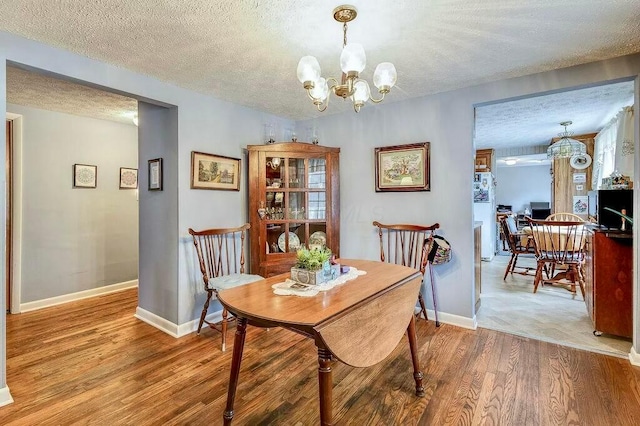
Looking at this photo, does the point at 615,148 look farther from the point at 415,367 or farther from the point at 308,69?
the point at 308,69

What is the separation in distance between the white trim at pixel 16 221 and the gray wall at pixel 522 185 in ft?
A: 33.7

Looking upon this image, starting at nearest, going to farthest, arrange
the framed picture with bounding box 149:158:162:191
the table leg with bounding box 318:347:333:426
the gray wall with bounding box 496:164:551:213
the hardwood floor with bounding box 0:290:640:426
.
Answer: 1. the table leg with bounding box 318:347:333:426
2. the hardwood floor with bounding box 0:290:640:426
3. the framed picture with bounding box 149:158:162:191
4. the gray wall with bounding box 496:164:551:213

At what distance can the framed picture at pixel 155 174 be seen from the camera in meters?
2.77

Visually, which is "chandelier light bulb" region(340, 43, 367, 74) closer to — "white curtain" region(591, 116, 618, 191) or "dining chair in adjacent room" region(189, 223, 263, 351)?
"dining chair in adjacent room" region(189, 223, 263, 351)

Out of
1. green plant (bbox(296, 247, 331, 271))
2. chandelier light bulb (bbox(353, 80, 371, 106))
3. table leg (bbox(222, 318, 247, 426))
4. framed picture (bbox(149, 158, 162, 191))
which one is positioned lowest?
table leg (bbox(222, 318, 247, 426))

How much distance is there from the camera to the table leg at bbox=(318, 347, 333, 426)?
123cm

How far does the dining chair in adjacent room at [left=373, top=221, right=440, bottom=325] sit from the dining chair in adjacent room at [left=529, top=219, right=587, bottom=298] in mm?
1717

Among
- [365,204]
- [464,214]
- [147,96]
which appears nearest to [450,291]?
[464,214]

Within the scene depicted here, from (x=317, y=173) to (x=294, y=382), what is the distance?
193 cm

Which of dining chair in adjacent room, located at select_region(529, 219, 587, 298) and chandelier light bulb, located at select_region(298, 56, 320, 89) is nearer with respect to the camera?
chandelier light bulb, located at select_region(298, 56, 320, 89)

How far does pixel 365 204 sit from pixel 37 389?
9.23 feet

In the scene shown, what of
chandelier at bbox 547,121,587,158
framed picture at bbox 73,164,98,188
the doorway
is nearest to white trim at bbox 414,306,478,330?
the doorway

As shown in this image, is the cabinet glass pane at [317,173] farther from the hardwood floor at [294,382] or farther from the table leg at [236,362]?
the table leg at [236,362]

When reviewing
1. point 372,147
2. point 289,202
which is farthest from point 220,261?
point 372,147
